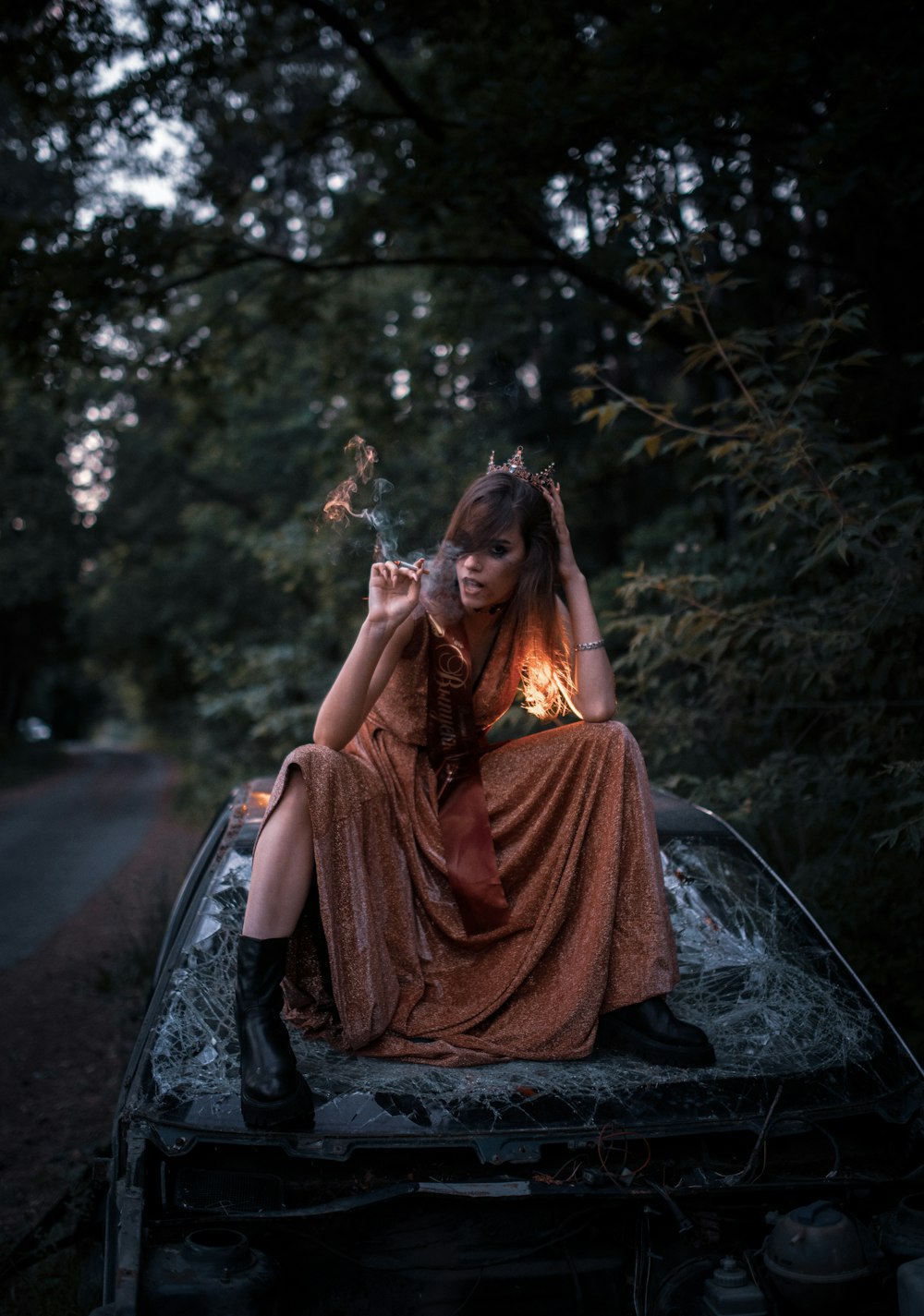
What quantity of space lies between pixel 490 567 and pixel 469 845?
2.78ft

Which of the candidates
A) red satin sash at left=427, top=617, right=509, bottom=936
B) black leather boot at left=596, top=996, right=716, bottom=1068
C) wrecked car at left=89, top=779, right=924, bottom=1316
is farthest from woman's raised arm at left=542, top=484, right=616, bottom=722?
wrecked car at left=89, top=779, right=924, bottom=1316

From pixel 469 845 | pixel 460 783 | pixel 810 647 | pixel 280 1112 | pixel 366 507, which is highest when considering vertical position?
pixel 366 507

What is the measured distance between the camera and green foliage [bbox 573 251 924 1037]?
3691mm

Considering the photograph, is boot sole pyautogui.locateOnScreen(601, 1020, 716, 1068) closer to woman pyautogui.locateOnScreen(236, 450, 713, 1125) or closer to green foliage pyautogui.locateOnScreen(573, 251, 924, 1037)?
woman pyautogui.locateOnScreen(236, 450, 713, 1125)

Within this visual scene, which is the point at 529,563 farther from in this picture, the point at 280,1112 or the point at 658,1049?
the point at 280,1112

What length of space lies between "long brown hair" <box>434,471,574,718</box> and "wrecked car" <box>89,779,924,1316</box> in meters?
1.24

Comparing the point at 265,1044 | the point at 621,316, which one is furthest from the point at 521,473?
the point at 621,316

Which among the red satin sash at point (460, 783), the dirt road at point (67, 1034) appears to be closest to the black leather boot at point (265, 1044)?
the red satin sash at point (460, 783)

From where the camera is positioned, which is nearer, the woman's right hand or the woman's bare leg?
the woman's bare leg

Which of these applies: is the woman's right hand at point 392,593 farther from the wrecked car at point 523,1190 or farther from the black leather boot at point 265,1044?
the wrecked car at point 523,1190

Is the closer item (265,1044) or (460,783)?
(265,1044)

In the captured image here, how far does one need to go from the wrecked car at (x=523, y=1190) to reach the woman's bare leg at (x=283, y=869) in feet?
1.08

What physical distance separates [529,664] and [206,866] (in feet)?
3.99

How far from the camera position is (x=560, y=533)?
3.27m
